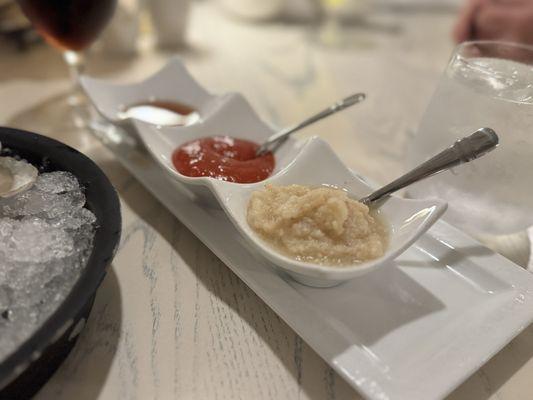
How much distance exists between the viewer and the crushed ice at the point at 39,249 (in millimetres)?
537

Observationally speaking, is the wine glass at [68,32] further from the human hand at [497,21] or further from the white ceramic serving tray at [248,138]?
the human hand at [497,21]

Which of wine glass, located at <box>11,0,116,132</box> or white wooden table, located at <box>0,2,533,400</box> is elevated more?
wine glass, located at <box>11,0,116,132</box>

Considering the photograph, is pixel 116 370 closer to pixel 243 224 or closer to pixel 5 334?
pixel 5 334

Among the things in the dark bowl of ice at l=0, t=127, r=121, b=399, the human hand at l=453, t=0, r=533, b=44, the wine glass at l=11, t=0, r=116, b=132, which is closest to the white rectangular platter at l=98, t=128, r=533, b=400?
the dark bowl of ice at l=0, t=127, r=121, b=399

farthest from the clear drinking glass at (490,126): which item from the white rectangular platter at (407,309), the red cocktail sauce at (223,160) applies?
the red cocktail sauce at (223,160)

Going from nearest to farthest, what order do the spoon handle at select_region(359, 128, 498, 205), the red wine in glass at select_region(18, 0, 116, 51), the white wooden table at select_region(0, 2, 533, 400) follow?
1. the white wooden table at select_region(0, 2, 533, 400)
2. the spoon handle at select_region(359, 128, 498, 205)
3. the red wine in glass at select_region(18, 0, 116, 51)

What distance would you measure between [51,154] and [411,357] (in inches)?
25.0

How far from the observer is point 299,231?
0.70 meters

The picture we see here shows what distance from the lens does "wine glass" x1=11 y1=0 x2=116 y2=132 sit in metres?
1.08

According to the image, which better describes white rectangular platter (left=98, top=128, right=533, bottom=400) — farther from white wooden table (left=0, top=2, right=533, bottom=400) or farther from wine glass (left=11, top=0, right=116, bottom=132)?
wine glass (left=11, top=0, right=116, bottom=132)

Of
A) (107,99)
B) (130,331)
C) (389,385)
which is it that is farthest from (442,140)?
(107,99)

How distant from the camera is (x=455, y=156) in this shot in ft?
2.46

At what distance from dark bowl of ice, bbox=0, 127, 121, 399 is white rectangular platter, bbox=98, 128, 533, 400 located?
209 millimetres

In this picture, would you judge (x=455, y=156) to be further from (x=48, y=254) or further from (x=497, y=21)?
(x=497, y=21)
